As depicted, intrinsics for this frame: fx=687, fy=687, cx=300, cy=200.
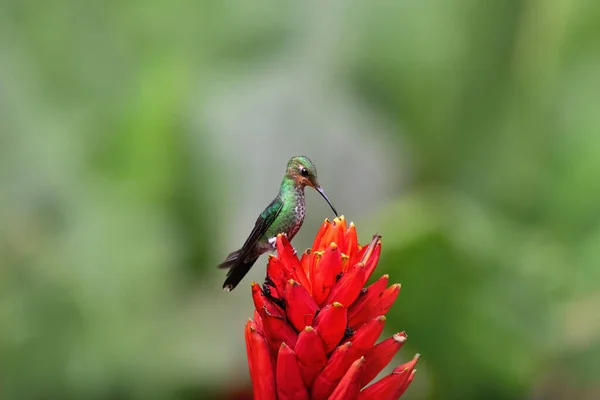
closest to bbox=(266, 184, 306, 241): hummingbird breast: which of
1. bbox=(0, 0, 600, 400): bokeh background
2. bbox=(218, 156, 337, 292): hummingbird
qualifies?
bbox=(218, 156, 337, 292): hummingbird

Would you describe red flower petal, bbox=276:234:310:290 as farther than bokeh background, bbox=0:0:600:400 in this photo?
No

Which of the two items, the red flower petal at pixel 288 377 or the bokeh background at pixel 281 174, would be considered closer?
the red flower petal at pixel 288 377

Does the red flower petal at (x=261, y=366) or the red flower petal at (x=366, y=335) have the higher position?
the red flower petal at (x=366, y=335)

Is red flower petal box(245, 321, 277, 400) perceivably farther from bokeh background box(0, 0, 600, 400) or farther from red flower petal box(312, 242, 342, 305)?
bokeh background box(0, 0, 600, 400)

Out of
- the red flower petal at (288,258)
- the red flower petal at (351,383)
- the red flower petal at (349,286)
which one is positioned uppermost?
the red flower petal at (288,258)

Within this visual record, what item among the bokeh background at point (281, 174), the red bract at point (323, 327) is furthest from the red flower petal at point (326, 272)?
the bokeh background at point (281, 174)

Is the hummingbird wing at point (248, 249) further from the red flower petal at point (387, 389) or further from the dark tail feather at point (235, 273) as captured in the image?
the red flower petal at point (387, 389)

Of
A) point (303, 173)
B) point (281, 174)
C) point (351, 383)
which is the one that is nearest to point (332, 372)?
point (351, 383)
